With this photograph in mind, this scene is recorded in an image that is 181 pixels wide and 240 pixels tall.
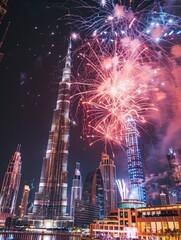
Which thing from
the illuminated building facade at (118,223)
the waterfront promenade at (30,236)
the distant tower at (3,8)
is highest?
the distant tower at (3,8)

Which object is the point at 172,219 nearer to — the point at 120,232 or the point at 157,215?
the point at 157,215

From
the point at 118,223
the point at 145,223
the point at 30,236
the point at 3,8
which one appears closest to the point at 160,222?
the point at 145,223

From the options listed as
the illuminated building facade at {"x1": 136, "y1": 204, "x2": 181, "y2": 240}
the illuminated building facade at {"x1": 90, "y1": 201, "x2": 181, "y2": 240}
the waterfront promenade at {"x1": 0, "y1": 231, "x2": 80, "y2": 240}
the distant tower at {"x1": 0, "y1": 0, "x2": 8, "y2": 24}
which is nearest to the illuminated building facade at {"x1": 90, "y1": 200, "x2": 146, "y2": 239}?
the illuminated building facade at {"x1": 90, "y1": 201, "x2": 181, "y2": 240}

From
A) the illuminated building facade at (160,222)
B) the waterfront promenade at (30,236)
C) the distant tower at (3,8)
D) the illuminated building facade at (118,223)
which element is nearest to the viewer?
the distant tower at (3,8)

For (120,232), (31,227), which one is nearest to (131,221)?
(120,232)

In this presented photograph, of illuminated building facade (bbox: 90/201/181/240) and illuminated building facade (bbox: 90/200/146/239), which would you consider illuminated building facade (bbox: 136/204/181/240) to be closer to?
illuminated building facade (bbox: 90/201/181/240)

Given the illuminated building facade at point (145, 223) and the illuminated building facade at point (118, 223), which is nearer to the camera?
the illuminated building facade at point (145, 223)

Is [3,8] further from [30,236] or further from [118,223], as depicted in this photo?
[30,236]

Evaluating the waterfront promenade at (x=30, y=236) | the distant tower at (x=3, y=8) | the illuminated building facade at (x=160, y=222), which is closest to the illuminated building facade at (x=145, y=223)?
the illuminated building facade at (x=160, y=222)

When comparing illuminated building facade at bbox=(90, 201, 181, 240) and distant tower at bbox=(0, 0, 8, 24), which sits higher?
distant tower at bbox=(0, 0, 8, 24)

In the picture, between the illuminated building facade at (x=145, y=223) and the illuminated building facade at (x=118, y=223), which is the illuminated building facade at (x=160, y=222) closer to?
the illuminated building facade at (x=145, y=223)

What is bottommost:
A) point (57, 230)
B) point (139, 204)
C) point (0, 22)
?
point (57, 230)
